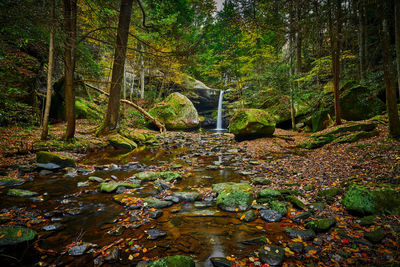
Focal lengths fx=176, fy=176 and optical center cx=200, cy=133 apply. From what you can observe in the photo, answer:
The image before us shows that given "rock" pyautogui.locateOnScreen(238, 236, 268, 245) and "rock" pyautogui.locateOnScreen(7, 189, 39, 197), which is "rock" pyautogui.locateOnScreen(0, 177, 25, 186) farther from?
"rock" pyautogui.locateOnScreen(238, 236, 268, 245)

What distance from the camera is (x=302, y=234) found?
2.62m

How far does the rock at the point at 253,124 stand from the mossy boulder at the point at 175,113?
8.54 meters

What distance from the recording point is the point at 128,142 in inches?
392

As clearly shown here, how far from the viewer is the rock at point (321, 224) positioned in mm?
2629

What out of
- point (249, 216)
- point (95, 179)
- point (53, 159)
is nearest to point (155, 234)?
point (249, 216)

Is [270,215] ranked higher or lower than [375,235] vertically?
lower

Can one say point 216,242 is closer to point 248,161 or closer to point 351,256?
point 351,256

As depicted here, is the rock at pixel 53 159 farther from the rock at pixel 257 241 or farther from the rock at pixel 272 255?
the rock at pixel 272 255

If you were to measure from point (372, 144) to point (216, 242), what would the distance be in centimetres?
617

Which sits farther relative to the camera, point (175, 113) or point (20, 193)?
point (175, 113)

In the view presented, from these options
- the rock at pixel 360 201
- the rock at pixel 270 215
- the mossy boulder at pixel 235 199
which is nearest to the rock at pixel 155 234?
the mossy boulder at pixel 235 199

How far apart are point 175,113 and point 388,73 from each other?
1593 cm

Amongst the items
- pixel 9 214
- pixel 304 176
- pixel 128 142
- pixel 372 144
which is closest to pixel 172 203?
pixel 9 214

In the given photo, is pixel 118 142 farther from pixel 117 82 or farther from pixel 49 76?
pixel 49 76
